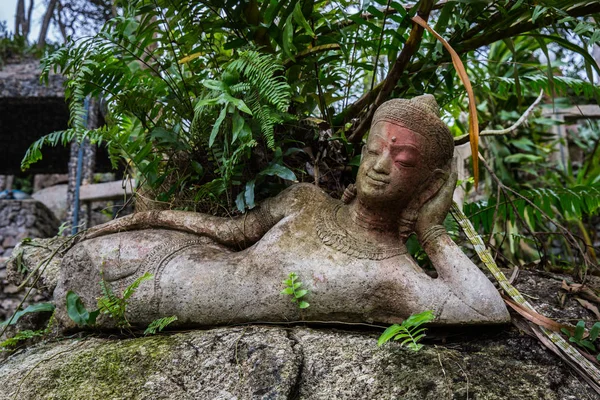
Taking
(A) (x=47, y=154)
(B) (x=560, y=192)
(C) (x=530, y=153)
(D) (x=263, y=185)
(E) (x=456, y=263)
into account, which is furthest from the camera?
(A) (x=47, y=154)

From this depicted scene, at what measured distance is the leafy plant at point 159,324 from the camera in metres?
2.26

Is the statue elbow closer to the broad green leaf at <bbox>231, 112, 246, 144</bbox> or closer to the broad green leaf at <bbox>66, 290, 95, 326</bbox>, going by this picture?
the broad green leaf at <bbox>231, 112, 246, 144</bbox>

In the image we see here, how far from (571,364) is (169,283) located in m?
1.58

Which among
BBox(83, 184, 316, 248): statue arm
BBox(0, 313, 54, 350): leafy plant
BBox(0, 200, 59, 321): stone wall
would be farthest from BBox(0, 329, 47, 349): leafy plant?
BBox(0, 200, 59, 321): stone wall

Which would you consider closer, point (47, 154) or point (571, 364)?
point (571, 364)

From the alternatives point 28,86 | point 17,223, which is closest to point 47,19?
point 28,86

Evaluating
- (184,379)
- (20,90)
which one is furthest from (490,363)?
(20,90)

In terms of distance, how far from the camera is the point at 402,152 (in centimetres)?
227

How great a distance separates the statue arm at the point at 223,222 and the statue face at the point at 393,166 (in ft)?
1.23

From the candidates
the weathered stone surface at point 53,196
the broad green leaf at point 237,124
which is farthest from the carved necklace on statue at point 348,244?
the weathered stone surface at point 53,196

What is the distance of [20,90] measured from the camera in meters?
8.71

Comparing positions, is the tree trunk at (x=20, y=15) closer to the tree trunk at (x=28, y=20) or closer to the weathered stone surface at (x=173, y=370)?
the tree trunk at (x=28, y=20)

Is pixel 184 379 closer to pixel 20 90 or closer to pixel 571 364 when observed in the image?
pixel 571 364

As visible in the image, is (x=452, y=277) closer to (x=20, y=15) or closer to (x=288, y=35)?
(x=288, y=35)
